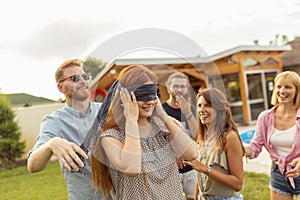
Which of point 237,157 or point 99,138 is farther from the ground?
point 99,138

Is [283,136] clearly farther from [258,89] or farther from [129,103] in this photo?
[258,89]

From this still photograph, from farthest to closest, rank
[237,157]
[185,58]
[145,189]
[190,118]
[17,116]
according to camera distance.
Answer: [17,116]
[237,157]
[190,118]
[145,189]
[185,58]

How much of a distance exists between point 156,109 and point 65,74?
572 mm

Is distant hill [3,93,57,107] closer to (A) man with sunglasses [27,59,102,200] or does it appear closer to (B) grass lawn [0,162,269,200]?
(B) grass lawn [0,162,269,200]

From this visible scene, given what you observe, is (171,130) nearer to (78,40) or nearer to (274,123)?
(78,40)

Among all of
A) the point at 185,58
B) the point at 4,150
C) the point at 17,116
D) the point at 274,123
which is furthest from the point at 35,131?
the point at 185,58

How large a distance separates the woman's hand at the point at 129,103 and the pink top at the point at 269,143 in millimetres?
1465

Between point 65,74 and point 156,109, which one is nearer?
point 156,109

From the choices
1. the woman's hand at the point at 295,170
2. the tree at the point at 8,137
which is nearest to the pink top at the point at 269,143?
the woman's hand at the point at 295,170

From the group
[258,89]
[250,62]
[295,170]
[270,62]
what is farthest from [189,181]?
[270,62]

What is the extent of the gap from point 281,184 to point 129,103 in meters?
1.67

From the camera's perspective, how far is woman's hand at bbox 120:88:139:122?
3.92ft

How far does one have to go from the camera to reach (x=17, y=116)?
39.2 ft

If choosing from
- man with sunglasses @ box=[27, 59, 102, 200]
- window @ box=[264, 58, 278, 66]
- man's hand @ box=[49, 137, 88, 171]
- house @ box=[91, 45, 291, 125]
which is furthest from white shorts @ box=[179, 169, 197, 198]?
window @ box=[264, 58, 278, 66]
